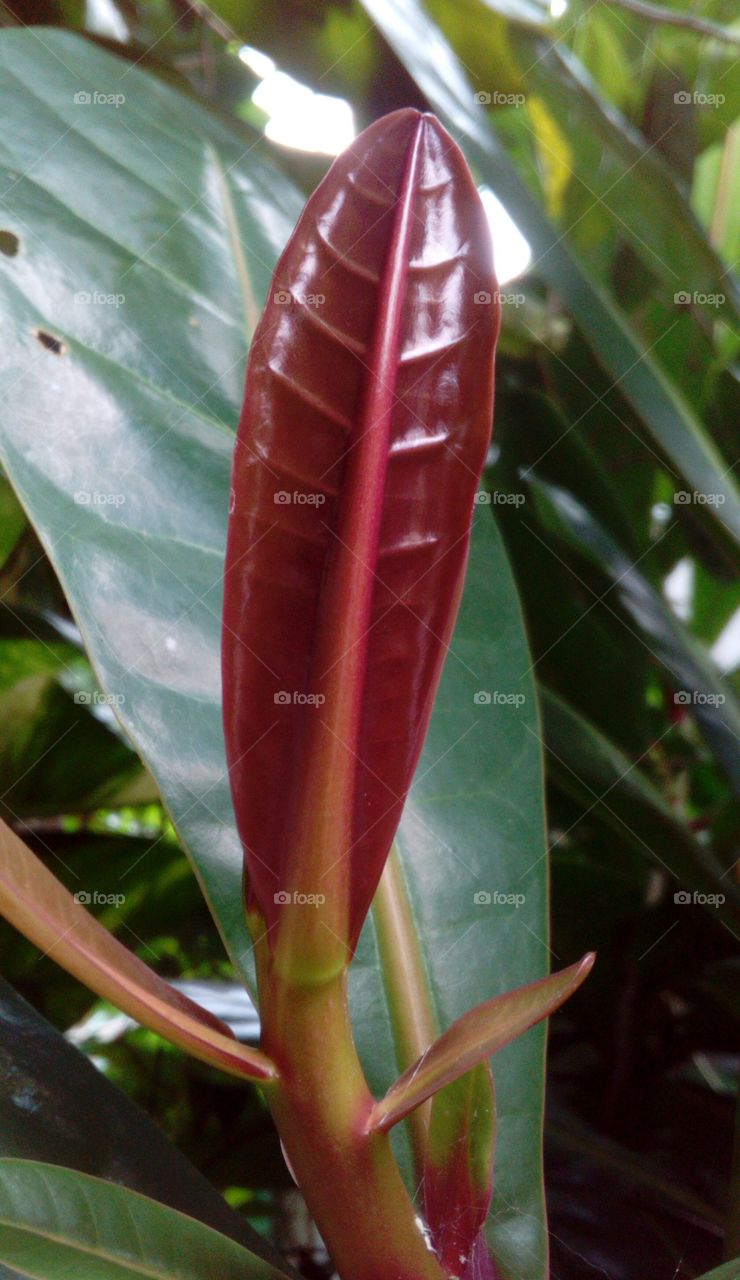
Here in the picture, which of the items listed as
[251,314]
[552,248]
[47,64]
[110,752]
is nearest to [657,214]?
[552,248]

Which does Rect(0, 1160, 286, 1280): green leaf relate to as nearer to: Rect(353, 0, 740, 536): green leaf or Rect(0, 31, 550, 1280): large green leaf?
Rect(0, 31, 550, 1280): large green leaf

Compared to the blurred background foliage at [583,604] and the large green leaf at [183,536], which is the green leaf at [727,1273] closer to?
the large green leaf at [183,536]

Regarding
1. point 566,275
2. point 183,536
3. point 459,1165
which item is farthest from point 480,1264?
point 566,275

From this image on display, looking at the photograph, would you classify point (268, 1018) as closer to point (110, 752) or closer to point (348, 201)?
point (348, 201)

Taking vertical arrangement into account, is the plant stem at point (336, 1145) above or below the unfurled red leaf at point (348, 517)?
below

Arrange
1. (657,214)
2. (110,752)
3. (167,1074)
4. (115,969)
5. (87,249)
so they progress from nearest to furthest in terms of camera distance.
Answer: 1. (115,969)
2. (87,249)
3. (657,214)
4. (110,752)
5. (167,1074)

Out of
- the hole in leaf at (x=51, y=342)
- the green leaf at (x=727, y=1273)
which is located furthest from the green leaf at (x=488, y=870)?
the hole in leaf at (x=51, y=342)
